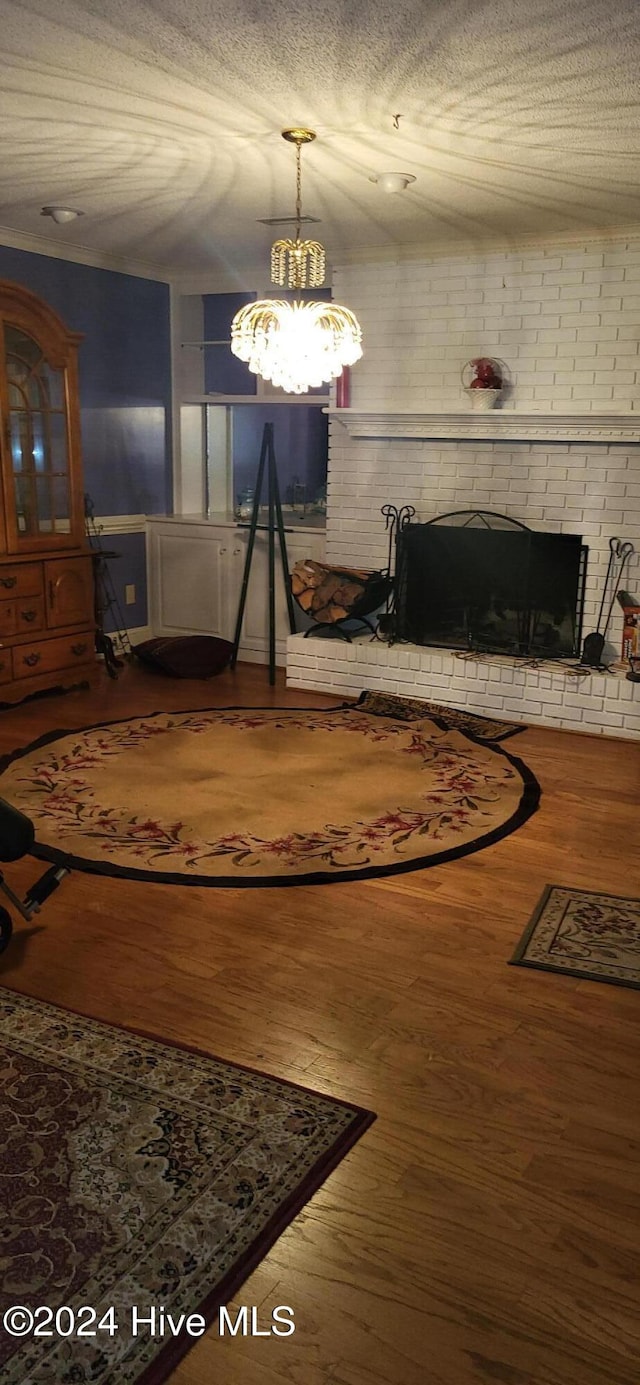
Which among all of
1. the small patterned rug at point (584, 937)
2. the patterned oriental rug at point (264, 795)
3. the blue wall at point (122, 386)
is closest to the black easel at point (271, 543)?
the blue wall at point (122, 386)

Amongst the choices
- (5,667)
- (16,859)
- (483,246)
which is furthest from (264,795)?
(483,246)

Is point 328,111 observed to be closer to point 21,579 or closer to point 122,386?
point 21,579

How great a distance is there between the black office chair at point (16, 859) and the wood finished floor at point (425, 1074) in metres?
0.09

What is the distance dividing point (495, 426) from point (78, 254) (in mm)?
2556

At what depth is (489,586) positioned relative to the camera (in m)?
5.54

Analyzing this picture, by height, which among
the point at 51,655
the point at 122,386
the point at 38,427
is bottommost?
the point at 51,655

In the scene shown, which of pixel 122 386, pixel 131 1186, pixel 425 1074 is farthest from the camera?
pixel 122 386

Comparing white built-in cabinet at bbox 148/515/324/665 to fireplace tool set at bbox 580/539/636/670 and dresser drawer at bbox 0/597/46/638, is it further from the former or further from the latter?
fireplace tool set at bbox 580/539/636/670

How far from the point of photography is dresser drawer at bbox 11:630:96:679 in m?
5.28

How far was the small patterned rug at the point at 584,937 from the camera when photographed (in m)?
2.75

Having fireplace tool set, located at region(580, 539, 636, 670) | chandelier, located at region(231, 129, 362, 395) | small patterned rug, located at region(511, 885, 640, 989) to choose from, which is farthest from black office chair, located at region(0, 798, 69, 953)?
fireplace tool set, located at region(580, 539, 636, 670)

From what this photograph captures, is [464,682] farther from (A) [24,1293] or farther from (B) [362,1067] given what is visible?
(A) [24,1293]

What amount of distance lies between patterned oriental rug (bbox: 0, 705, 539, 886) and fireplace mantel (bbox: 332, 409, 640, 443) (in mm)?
1536

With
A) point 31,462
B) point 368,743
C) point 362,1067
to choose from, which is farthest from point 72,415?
point 362,1067
